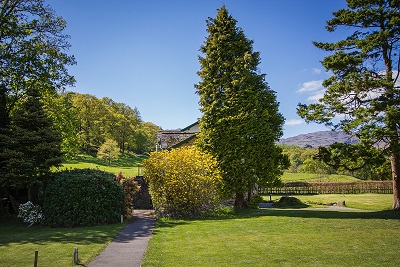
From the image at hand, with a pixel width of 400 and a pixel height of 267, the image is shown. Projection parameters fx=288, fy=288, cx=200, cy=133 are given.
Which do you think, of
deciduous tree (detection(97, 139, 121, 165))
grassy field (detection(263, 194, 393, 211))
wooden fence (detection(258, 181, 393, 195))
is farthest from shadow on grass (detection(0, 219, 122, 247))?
wooden fence (detection(258, 181, 393, 195))

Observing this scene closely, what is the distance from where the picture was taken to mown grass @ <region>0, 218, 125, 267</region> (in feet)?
25.9

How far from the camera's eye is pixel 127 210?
15992mm

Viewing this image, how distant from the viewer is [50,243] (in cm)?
1004

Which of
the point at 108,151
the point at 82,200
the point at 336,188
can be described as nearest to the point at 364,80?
the point at 82,200

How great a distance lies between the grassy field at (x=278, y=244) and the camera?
7512mm

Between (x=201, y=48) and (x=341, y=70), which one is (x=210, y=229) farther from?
(x=201, y=48)

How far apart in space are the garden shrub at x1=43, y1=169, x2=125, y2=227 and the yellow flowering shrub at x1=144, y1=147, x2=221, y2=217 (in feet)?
7.42

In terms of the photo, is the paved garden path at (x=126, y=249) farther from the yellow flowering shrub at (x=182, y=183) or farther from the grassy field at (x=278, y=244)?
the yellow flowering shrub at (x=182, y=183)

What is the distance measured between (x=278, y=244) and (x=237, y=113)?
11.5 metres

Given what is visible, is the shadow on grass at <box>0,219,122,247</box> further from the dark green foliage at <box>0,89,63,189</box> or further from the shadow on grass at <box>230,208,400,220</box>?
the shadow on grass at <box>230,208,400,220</box>

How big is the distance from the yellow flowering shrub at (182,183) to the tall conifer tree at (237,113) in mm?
2818

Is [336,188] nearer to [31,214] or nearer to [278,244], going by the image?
[278,244]

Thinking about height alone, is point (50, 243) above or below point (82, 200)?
below

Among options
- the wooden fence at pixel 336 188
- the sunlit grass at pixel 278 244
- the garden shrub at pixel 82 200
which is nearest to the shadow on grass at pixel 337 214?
the sunlit grass at pixel 278 244
